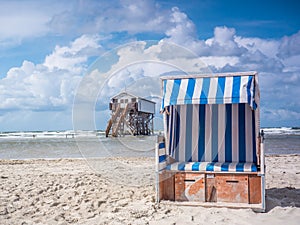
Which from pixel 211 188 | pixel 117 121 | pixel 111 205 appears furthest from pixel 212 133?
pixel 117 121

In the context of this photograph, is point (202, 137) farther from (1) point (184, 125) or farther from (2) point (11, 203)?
(2) point (11, 203)

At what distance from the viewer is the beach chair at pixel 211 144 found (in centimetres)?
460

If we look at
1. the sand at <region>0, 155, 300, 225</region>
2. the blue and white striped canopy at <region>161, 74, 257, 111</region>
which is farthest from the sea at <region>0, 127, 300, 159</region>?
the blue and white striped canopy at <region>161, 74, 257, 111</region>

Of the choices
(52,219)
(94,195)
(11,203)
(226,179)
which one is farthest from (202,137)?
(11,203)

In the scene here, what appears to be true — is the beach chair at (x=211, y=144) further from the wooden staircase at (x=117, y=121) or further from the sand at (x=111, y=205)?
the wooden staircase at (x=117, y=121)

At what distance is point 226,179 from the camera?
476 cm

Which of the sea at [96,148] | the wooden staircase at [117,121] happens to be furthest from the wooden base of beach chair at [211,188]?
the wooden staircase at [117,121]

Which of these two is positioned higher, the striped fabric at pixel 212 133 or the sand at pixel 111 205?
the striped fabric at pixel 212 133

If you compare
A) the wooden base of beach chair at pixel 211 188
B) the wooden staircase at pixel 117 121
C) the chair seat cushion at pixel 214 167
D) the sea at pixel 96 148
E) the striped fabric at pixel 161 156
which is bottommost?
the sea at pixel 96 148

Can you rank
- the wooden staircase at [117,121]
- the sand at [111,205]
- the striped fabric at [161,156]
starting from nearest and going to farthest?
the sand at [111,205] → the striped fabric at [161,156] → the wooden staircase at [117,121]

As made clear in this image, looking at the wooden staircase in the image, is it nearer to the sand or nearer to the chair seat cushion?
the sand

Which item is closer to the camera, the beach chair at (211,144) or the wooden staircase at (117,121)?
the beach chair at (211,144)

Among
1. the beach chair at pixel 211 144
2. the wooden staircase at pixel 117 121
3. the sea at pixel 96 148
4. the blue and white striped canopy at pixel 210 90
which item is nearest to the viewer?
the blue and white striped canopy at pixel 210 90

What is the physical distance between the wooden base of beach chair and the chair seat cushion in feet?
0.23
